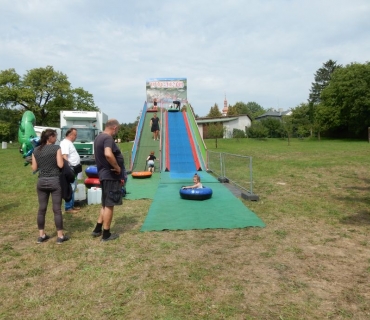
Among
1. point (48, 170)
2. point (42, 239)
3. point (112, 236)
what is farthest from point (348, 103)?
point (42, 239)

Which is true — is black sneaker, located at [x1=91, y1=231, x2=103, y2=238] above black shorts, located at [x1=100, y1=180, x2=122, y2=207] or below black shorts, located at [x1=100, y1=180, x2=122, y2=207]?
below

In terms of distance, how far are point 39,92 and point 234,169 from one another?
4462 centimetres

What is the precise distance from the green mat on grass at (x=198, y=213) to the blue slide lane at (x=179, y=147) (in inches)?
209

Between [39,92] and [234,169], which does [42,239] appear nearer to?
[234,169]

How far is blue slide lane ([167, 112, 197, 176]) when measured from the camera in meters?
15.0

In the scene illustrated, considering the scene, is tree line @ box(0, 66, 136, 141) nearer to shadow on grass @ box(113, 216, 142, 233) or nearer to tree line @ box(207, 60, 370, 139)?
tree line @ box(207, 60, 370, 139)

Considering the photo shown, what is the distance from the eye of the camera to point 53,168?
516 centimetres

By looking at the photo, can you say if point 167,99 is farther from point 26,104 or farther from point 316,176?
point 26,104

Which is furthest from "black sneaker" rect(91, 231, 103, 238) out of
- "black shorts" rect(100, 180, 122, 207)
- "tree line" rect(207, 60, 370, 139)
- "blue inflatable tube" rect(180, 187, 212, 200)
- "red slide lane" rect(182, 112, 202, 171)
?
"tree line" rect(207, 60, 370, 139)

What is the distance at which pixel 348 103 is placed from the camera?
4147 cm

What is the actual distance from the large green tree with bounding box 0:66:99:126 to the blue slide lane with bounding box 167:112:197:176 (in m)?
32.1

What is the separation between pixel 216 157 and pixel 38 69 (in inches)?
1732

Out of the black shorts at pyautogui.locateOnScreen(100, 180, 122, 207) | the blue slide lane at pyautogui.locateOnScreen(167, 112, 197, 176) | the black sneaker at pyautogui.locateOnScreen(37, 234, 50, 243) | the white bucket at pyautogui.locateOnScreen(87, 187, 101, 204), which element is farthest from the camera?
the blue slide lane at pyautogui.locateOnScreen(167, 112, 197, 176)

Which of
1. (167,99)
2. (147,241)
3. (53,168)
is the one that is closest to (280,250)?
(147,241)
